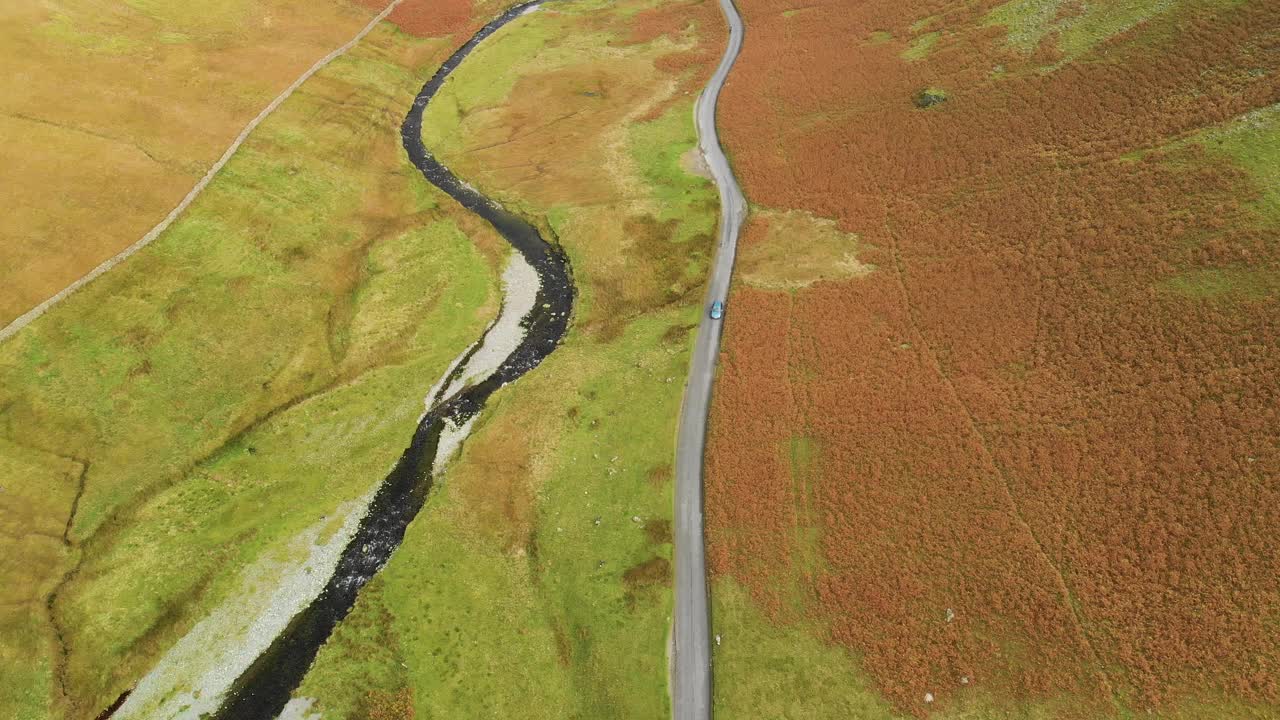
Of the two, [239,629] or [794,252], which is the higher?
[794,252]

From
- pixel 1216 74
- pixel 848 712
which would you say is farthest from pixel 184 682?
pixel 1216 74

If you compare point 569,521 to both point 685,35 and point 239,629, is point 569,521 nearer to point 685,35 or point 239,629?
point 239,629

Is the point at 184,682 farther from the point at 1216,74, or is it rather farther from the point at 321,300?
the point at 1216,74

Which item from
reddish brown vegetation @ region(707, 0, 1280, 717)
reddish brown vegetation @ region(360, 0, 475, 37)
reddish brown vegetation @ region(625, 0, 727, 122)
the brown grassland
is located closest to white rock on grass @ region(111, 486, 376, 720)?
reddish brown vegetation @ region(707, 0, 1280, 717)

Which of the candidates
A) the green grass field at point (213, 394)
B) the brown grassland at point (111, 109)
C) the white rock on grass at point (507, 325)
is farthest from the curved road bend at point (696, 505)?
the brown grassland at point (111, 109)

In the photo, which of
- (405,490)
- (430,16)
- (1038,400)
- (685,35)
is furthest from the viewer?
(430,16)

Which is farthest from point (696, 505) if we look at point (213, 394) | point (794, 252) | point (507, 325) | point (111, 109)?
point (111, 109)
